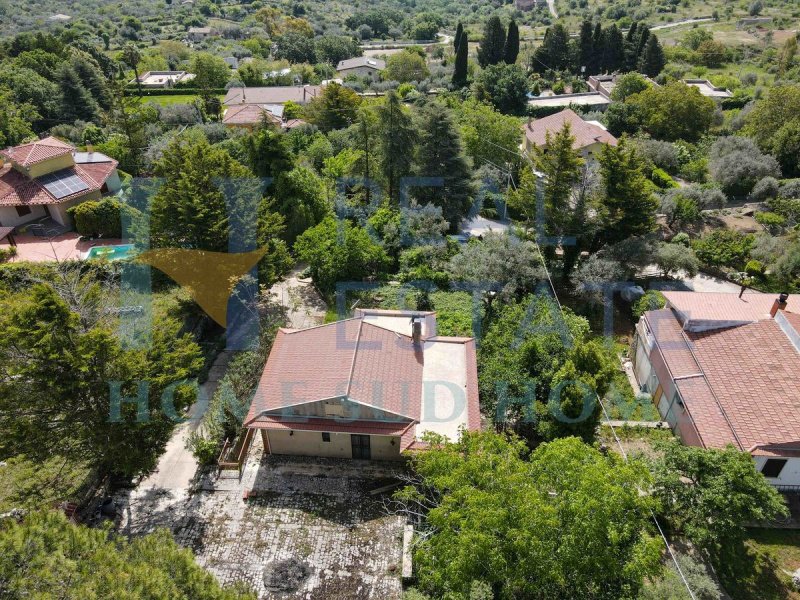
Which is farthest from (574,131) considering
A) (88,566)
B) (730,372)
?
(88,566)

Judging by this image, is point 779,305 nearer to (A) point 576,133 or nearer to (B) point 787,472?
(B) point 787,472

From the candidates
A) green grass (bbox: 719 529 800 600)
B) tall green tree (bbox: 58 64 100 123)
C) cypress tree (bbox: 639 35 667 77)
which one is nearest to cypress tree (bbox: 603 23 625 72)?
cypress tree (bbox: 639 35 667 77)

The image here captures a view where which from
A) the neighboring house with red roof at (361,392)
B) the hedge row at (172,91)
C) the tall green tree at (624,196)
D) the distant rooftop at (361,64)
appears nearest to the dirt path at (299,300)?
the neighboring house with red roof at (361,392)

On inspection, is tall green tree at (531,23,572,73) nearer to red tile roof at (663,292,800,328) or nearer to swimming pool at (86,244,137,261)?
red tile roof at (663,292,800,328)

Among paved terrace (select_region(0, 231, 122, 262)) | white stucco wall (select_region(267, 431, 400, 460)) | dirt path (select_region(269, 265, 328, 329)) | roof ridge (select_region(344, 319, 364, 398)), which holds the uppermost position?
roof ridge (select_region(344, 319, 364, 398))

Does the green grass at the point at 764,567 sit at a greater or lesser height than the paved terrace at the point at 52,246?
lesser

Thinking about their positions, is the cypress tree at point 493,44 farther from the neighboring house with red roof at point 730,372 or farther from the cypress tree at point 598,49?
the neighboring house with red roof at point 730,372

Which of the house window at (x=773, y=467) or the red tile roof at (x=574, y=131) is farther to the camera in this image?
the red tile roof at (x=574, y=131)
